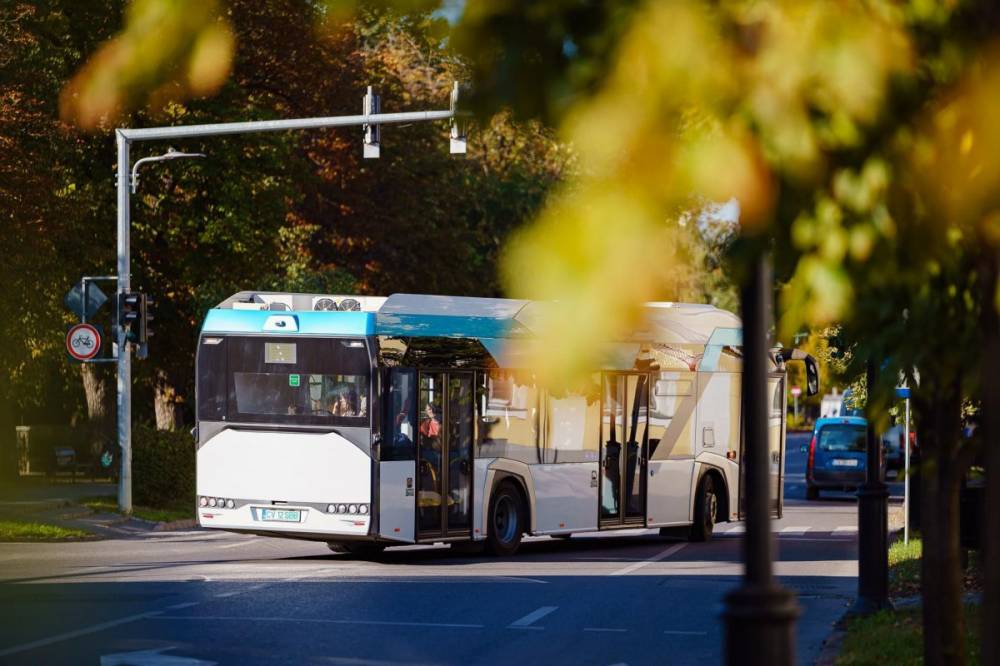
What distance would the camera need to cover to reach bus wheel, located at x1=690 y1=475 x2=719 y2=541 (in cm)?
2562

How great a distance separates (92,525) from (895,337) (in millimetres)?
20564

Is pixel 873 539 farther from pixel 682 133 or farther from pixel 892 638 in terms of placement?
pixel 682 133

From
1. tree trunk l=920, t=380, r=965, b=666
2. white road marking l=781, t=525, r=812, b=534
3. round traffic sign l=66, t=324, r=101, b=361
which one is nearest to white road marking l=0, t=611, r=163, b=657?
tree trunk l=920, t=380, r=965, b=666

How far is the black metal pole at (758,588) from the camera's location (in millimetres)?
5242

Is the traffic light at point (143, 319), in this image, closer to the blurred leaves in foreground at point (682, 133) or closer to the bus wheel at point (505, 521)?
the bus wheel at point (505, 521)

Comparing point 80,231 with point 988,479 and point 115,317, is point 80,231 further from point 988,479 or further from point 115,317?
point 988,479

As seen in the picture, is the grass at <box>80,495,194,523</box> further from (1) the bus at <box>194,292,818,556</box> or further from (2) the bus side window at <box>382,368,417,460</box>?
(2) the bus side window at <box>382,368,417,460</box>

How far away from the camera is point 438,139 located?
4838 centimetres

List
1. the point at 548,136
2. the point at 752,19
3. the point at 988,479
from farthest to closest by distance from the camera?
1. the point at 988,479
2. the point at 548,136
3. the point at 752,19

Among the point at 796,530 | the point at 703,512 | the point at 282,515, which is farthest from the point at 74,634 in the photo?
the point at 796,530

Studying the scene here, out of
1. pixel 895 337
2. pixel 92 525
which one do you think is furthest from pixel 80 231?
pixel 895 337

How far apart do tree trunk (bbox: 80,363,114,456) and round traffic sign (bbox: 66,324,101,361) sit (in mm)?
9261

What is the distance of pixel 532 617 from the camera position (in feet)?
50.5

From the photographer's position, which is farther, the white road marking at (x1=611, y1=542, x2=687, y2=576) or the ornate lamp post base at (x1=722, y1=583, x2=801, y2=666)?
the white road marking at (x1=611, y1=542, x2=687, y2=576)
